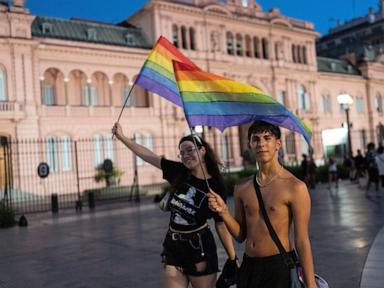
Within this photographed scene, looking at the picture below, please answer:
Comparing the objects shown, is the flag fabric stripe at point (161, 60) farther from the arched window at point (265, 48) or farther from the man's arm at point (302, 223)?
the arched window at point (265, 48)

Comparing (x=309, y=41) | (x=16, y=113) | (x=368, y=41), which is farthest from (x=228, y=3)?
(x=368, y=41)

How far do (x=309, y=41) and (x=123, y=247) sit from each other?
4339 centimetres

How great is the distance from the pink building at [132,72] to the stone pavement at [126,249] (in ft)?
44.0

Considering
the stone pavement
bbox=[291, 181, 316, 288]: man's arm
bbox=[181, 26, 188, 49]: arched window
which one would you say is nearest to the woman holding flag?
bbox=[291, 181, 316, 288]: man's arm

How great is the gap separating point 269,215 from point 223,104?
4.98ft

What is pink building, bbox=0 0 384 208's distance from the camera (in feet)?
93.0

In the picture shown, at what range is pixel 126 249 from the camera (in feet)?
29.1

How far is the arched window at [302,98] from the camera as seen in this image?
4606 centimetres

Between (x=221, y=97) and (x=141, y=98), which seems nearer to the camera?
(x=221, y=97)

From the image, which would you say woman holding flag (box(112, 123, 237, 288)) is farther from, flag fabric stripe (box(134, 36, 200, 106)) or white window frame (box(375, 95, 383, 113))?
white window frame (box(375, 95, 383, 113))

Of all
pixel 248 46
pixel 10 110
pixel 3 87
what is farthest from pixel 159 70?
pixel 248 46

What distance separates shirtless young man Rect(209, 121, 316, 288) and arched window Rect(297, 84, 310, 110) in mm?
43936

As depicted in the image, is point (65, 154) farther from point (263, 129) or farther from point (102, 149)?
point (263, 129)

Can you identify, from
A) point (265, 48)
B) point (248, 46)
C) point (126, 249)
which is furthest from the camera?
point (265, 48)
